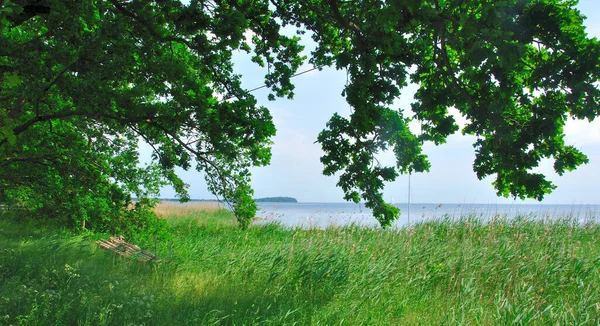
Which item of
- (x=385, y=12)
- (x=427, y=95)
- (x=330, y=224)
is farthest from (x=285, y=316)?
(x=330, y=224)

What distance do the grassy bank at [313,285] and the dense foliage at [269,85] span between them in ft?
3.95

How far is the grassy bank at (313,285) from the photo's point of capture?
5.26 meters

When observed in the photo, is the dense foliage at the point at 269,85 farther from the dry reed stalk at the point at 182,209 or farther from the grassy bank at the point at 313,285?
the dry reed stalk at the point at 182,209

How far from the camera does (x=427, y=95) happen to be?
203 inches

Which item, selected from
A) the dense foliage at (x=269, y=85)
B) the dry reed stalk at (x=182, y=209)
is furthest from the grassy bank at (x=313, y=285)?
the dry reed stalk at (x=182, y=209)

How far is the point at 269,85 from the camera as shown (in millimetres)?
7637

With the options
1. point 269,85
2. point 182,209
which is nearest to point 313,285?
point 269,85

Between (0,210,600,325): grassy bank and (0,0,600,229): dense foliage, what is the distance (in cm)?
120

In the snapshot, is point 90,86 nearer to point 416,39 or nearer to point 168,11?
point 168,11

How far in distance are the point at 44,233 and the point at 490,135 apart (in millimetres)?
11663

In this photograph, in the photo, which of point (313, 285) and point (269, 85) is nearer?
point (313, 285)

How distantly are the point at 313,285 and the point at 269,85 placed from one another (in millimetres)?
3334

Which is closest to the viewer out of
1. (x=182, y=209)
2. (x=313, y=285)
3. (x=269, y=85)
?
(x=313, y=285)

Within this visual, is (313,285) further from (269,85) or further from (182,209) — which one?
(182,209)
